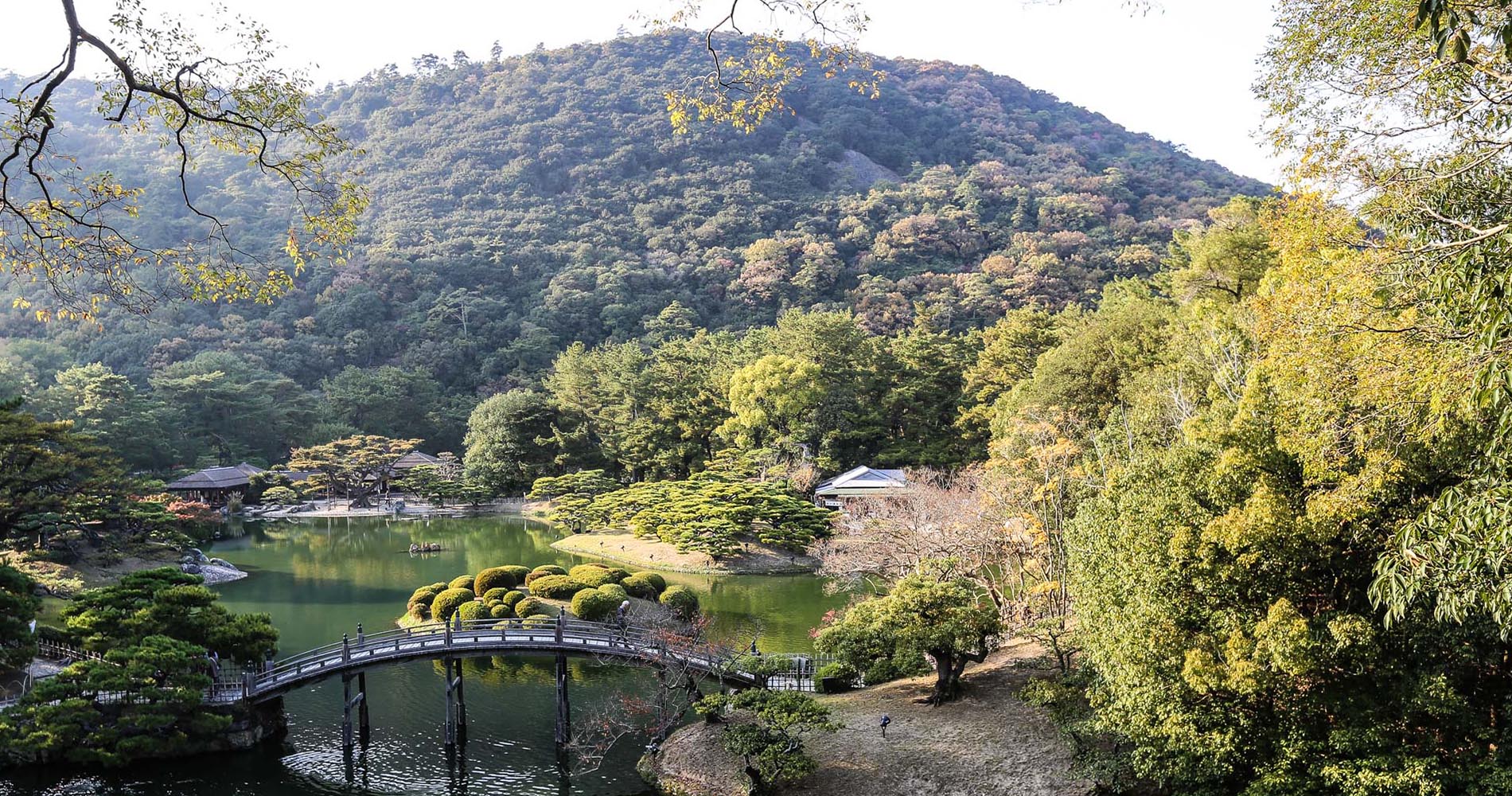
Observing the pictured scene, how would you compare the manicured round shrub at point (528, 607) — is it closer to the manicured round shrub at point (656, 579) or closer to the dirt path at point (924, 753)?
the manicured round shrub at point (656, 579)

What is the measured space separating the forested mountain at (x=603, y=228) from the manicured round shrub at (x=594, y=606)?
23.4m

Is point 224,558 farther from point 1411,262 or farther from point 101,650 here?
point 1411,262

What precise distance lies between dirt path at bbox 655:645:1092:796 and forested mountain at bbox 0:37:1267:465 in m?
26.9

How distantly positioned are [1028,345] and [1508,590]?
2556 cm

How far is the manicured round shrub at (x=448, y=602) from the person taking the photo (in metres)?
19.1

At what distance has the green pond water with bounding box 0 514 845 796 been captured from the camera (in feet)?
39.8

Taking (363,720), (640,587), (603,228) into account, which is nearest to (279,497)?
(640,587)

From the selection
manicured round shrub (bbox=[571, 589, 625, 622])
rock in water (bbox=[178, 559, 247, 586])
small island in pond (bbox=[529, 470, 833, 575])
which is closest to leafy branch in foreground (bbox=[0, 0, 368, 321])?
manicured round shrub (bbox=[571, 589, 625, 622])

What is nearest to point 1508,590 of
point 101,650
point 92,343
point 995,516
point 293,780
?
point 995,516

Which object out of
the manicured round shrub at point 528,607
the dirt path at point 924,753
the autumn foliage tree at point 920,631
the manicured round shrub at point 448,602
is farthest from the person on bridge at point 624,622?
the manicured round shrub at point 448,602

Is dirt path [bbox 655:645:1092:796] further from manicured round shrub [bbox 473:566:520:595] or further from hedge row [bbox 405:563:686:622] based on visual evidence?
manicured round shrub [bbox 473:566:520:595]

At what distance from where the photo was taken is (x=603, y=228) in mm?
65000

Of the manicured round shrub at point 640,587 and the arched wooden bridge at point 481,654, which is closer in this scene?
the arched wooden bridge at point 481,654

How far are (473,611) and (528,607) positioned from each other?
1.11 meters
